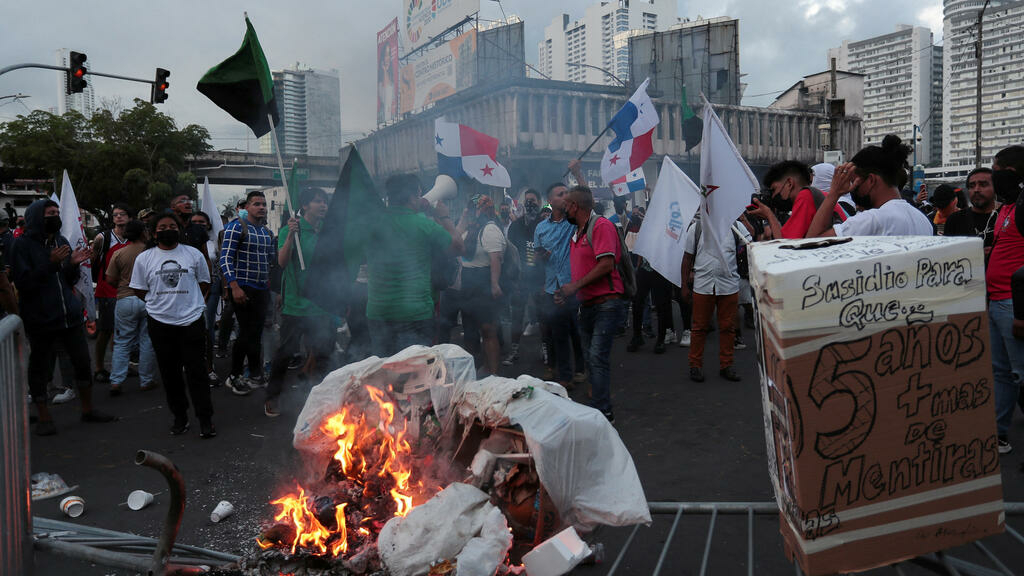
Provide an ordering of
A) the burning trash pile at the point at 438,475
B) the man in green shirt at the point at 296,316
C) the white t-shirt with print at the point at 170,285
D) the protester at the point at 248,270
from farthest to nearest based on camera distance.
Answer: the protester at the point at 248,270 < the man in green shirt at the point at 296,316 < the white t-shirt with print at the point at 170,285 < the burning trash pile at the point at 438,475

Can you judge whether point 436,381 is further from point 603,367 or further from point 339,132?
point 339,132

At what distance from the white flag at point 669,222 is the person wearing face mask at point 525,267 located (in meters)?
1.86

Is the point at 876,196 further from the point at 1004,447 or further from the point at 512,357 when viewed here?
Result: the point at 512,357

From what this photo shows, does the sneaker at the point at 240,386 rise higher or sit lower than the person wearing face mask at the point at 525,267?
lower

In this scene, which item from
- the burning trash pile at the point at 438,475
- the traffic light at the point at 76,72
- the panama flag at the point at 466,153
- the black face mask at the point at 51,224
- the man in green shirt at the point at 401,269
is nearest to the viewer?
the burning trash pile at the point at 438,475

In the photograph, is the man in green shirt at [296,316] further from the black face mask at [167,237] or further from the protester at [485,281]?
the protester at [485,281]

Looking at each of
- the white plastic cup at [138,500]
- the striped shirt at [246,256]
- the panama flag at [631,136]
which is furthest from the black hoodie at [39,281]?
the panama flag at [631,136]

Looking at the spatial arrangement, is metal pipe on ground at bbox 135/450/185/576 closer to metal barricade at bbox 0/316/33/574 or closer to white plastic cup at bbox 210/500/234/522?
metal barricade at bbox 0/316/33/574

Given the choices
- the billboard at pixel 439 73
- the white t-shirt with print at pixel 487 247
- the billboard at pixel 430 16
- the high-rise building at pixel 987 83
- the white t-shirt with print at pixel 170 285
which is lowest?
the white t-shirt with print at pixel 170 285

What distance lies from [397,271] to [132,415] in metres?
3.54

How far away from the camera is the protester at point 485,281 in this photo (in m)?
7.55

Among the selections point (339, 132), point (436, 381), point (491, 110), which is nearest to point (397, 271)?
point (436, 381)

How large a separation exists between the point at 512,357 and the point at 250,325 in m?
3.22

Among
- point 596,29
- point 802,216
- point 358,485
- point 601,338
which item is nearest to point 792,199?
point 802,216
